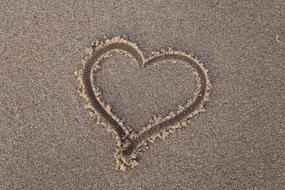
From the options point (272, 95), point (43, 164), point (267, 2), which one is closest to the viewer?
point (43, 164)

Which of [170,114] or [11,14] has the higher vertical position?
[11,14]

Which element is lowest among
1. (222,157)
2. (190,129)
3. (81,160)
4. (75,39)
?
(222,157)

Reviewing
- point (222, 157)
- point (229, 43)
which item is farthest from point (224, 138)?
point (229, 43)

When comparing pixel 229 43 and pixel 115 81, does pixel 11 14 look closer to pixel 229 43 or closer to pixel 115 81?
pixel 115 81
